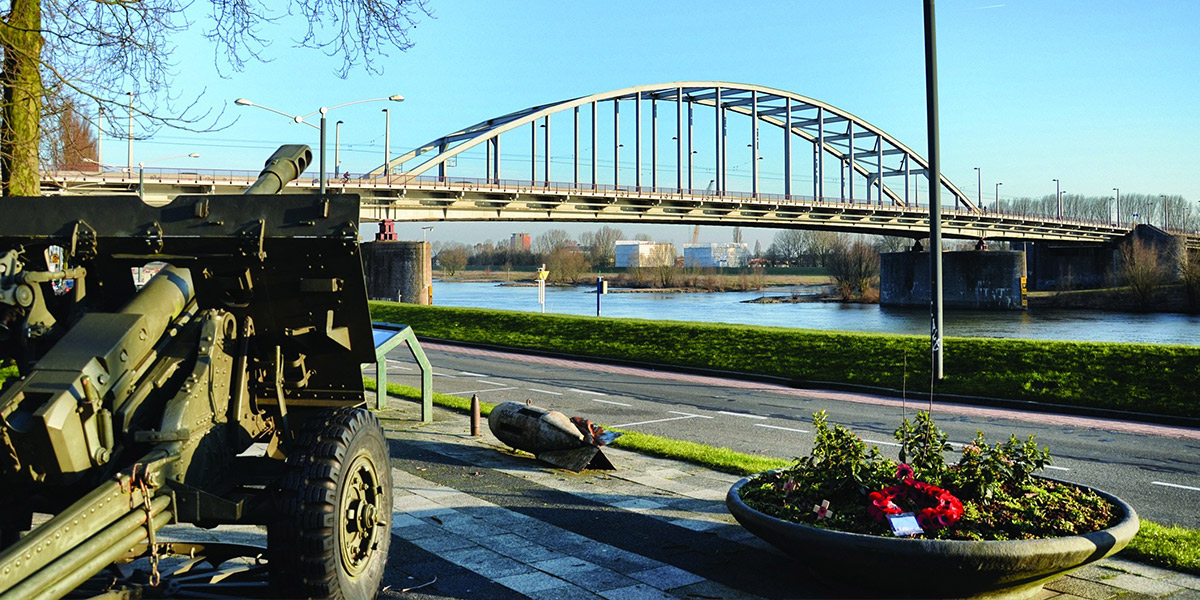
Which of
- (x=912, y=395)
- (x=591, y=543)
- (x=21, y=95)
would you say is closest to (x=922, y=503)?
(x=591, y=543)

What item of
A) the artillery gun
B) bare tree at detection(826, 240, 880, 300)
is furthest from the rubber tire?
bare tree at detection(826, 240, 880, 300)

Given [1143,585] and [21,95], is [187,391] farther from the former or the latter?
[21,95]

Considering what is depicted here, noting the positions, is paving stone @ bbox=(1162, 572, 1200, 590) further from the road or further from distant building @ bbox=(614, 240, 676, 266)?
distant building @ bbox=(614, 240, 676, 266)

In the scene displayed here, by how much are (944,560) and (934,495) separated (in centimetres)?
56

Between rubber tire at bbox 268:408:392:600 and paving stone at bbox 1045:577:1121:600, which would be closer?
rubber tire at bbox 268:408:392:600

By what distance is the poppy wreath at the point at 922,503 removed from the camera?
17.7ft

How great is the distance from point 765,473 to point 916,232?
75.1m

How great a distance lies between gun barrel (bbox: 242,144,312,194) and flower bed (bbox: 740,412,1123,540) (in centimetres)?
366

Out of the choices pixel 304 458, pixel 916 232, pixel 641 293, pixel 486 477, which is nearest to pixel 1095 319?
pixel 916 232

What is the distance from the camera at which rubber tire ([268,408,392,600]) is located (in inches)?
175

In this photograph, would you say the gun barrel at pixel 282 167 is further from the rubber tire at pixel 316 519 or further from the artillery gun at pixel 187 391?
the rubber tire at pixel 316 519

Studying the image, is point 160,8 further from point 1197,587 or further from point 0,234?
point 1197,587

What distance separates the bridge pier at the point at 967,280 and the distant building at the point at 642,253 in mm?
61502

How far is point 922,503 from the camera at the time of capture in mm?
5594
